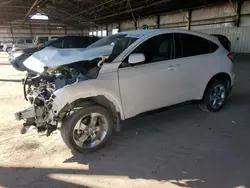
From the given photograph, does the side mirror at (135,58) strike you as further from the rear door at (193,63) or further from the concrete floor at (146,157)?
the concrete floor at (146,157)

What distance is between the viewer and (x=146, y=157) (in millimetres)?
2998

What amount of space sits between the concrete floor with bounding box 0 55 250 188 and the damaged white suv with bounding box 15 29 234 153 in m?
0.36

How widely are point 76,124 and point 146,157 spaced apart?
1059mm

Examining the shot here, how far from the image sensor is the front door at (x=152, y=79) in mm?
3234

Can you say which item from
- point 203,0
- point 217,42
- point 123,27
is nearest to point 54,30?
point 123,27

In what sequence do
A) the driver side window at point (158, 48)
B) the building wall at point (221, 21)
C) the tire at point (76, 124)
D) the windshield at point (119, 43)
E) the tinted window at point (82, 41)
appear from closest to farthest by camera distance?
the tire at point (76, 124)
the windshield at point (119, 43)
the driver side window at point (158, 48)
the tinted window at point (82, 41)
the building wall at point (221, 21)

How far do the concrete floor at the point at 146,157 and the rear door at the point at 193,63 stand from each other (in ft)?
2.06

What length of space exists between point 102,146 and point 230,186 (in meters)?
1.72

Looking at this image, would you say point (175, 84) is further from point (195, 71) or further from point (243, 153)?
point (243, 153)

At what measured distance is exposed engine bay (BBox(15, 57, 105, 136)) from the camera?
2975 mm

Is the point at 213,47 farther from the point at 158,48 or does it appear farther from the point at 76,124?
the point at 76,124

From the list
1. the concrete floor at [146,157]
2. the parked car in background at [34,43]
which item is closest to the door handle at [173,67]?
the concrete floor at [146,157]

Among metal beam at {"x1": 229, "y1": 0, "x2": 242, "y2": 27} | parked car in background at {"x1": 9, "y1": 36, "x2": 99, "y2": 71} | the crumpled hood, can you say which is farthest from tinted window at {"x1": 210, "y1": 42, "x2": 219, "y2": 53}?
metal beam at {"x1": 229, "y1": 0, "x2": 242, "y2": 27}

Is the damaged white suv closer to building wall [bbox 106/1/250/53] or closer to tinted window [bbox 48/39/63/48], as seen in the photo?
tinted window [bbox 48/39/63/48]
